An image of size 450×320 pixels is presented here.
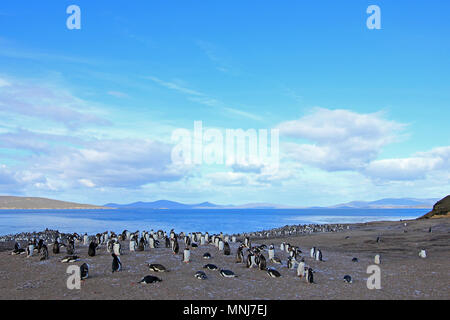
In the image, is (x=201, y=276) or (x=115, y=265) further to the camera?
(x=115, y=265)

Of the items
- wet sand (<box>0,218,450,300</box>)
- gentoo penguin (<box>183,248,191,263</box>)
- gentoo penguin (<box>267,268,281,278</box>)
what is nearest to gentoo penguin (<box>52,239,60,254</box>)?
wet sand (<box>0,218,450,300</box>)

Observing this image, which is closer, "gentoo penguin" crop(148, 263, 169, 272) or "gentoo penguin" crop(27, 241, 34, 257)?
"gentoo penguin" crop(148, 263, 169, 272)

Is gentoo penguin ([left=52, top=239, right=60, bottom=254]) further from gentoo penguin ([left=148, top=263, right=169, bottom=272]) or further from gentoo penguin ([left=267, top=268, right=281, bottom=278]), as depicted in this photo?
gentoo penguin ([left=267, top=268, right=281, bottom=278])

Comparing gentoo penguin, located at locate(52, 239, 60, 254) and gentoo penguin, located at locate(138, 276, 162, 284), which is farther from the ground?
gentoo penguin, located at locate(52, 239, 60, 254)

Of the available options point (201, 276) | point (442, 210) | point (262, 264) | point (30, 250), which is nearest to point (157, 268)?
point (201, 276)

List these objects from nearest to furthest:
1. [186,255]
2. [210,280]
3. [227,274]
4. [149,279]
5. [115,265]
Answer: [149,279], [210,280], [227,274], [115,265], [186,255]

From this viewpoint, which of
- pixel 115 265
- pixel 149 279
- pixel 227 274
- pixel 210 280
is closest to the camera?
pixel 149 279

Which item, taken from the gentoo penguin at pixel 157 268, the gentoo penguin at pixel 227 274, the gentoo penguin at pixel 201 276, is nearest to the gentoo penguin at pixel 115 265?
the gentoo penguin at pixel 157 268

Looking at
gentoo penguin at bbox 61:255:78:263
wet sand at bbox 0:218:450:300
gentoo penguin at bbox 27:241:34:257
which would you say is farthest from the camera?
gentoo penguin at bbox 27:241:34:257

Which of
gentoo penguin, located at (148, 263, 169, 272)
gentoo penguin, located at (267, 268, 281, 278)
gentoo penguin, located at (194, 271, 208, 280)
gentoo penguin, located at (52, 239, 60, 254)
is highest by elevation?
gentoo penguin, located at (52, 239, 60, 254)

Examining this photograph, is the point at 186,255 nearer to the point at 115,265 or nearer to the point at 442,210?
the point at 115,265
